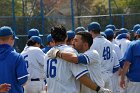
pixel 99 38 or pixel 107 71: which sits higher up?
pixel 99 38

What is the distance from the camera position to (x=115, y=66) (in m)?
9.70

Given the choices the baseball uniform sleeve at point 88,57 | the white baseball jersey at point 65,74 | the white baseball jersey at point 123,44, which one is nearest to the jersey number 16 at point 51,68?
the white baseball jersey at point 65,74

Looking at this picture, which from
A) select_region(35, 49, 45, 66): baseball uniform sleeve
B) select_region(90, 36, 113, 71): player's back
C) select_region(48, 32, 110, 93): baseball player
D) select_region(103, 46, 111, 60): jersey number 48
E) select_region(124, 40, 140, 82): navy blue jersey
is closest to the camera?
select_region(48, 32, 110, 93): baseball player

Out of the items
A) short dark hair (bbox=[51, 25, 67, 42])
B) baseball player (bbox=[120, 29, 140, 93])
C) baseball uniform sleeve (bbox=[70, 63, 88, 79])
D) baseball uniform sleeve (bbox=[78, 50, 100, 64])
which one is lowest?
baseball player (bbox=[120, 29, 140, 93])

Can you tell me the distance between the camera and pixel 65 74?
586 centimetres

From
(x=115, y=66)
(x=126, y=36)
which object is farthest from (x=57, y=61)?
(x=126, y=36)

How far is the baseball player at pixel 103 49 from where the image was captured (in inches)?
361

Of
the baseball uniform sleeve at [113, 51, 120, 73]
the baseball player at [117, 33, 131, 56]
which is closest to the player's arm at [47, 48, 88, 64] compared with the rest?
the baseball uniform sleeve at [113, 51, 120, 73]

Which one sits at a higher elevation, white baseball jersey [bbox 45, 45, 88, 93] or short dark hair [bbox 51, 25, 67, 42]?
short dark hair [bbox 51, 25, 67, 42]

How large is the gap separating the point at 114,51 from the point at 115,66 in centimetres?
37

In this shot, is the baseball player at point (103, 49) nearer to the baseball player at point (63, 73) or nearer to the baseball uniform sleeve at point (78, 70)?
the baseball player at point (63, 73)

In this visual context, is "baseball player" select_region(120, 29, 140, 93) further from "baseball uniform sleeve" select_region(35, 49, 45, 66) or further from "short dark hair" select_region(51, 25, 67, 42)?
"short dark hair" select_region(51, 25, 67, 42)

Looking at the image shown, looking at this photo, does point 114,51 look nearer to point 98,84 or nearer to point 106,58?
point 106,58

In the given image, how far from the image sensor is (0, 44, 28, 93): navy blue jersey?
6129 mm
